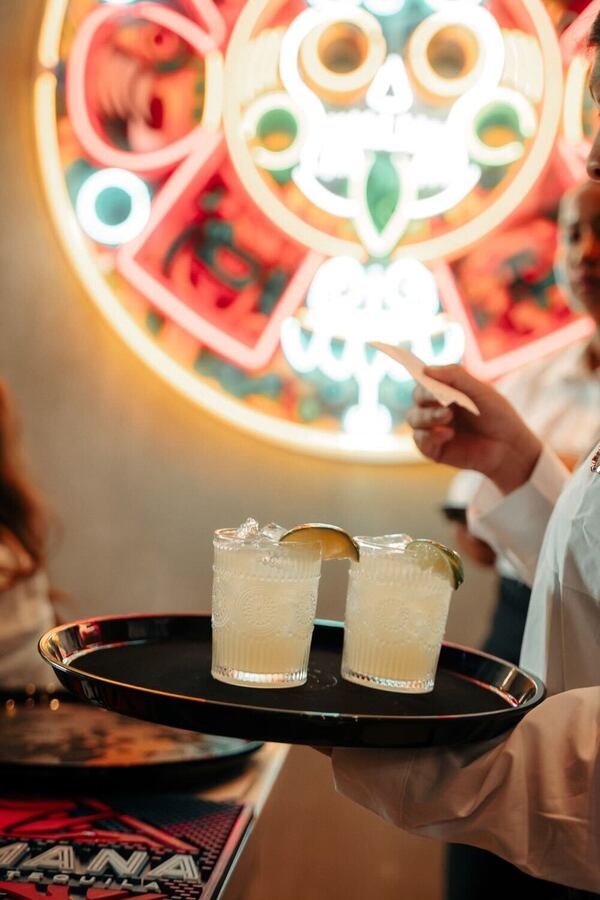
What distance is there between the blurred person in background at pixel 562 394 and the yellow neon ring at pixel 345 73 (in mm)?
587

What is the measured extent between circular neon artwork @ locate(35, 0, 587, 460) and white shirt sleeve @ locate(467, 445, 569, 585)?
92 centimetres

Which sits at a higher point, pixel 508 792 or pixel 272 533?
pixel 272 533

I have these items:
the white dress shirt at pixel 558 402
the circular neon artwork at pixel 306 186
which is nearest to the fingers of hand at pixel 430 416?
the white dress shirt at pixel 558 402

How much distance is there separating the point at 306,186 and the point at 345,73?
29cm

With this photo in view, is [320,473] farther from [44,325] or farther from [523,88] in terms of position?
[523,88]

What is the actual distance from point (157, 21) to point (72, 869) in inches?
81.1

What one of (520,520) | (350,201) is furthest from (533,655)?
(350,201)

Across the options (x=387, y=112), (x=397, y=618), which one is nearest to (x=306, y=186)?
(x=387, y=112)

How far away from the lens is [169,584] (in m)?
2.70

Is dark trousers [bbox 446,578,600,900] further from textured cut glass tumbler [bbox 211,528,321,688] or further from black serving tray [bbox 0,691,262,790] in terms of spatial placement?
textured cut glass tumbler [bbox 211,528,321,688]

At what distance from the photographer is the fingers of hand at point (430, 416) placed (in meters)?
1.50

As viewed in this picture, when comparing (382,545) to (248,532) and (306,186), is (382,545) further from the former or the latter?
(306,186)

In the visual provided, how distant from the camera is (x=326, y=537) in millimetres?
1145

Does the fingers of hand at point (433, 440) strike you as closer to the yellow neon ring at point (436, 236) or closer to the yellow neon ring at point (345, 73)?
the yellow neon ring at point (436, 236)
